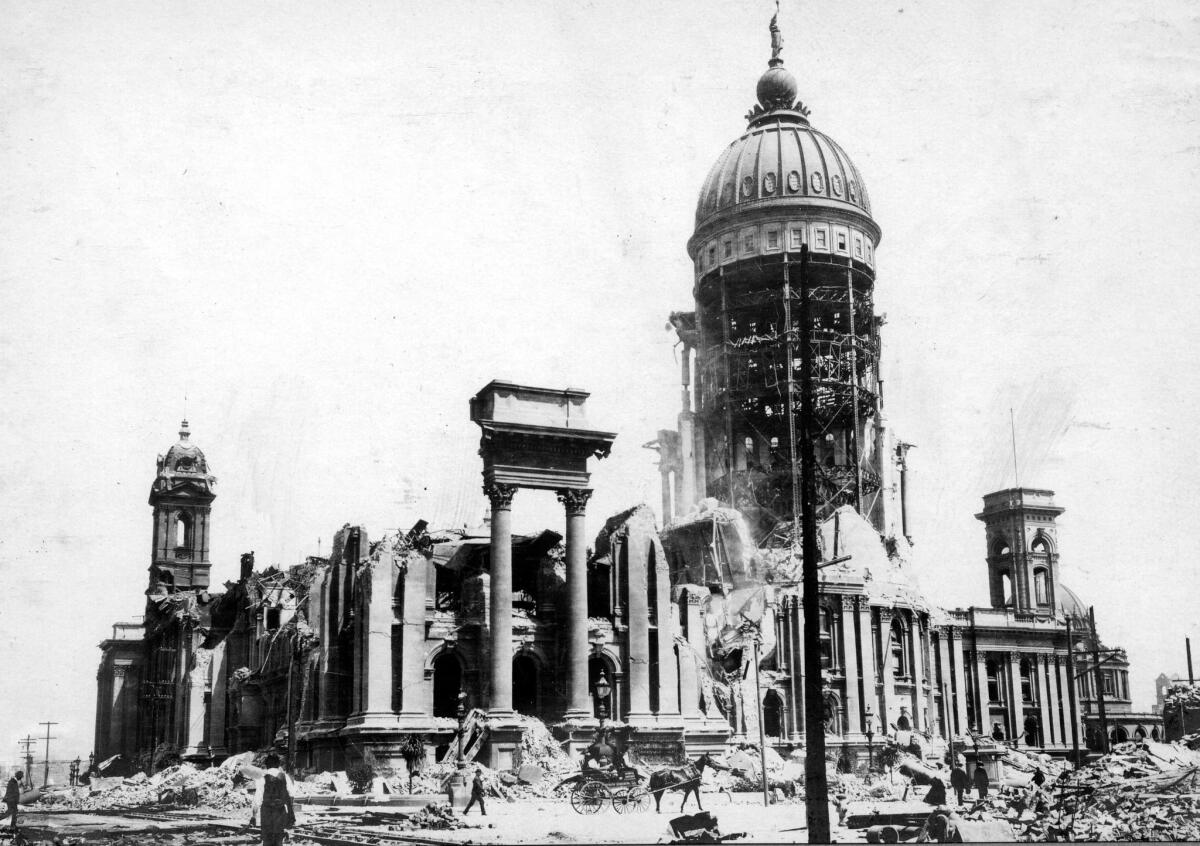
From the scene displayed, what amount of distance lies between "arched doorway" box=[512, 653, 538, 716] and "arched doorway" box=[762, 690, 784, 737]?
19.6 meters

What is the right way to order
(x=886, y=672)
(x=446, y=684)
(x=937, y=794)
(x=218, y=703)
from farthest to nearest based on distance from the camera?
(x=218, y=703) < (x=886, y=672) < (x=446, y=684) < (x=937, y=794)

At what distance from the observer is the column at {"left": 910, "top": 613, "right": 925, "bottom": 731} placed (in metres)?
72.7

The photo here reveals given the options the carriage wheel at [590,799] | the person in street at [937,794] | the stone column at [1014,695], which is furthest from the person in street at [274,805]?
the stone column at [1014,695]

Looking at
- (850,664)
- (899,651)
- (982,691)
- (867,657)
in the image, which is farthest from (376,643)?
(982,691)

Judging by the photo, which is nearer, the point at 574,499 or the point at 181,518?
the point at 574,499

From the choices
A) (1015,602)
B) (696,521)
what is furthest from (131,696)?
(1015,602)

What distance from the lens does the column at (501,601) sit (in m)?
46.8

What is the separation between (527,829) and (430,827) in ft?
7.44

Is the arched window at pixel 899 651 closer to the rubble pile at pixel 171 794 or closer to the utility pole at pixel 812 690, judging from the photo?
the rubble pile at pixel 171 794

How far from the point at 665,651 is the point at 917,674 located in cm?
2611

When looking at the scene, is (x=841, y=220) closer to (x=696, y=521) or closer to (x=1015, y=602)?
(x=696, y=521)

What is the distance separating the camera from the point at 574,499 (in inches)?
1954

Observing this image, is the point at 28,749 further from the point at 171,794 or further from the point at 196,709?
the point at 171,794

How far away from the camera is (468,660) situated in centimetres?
4988
